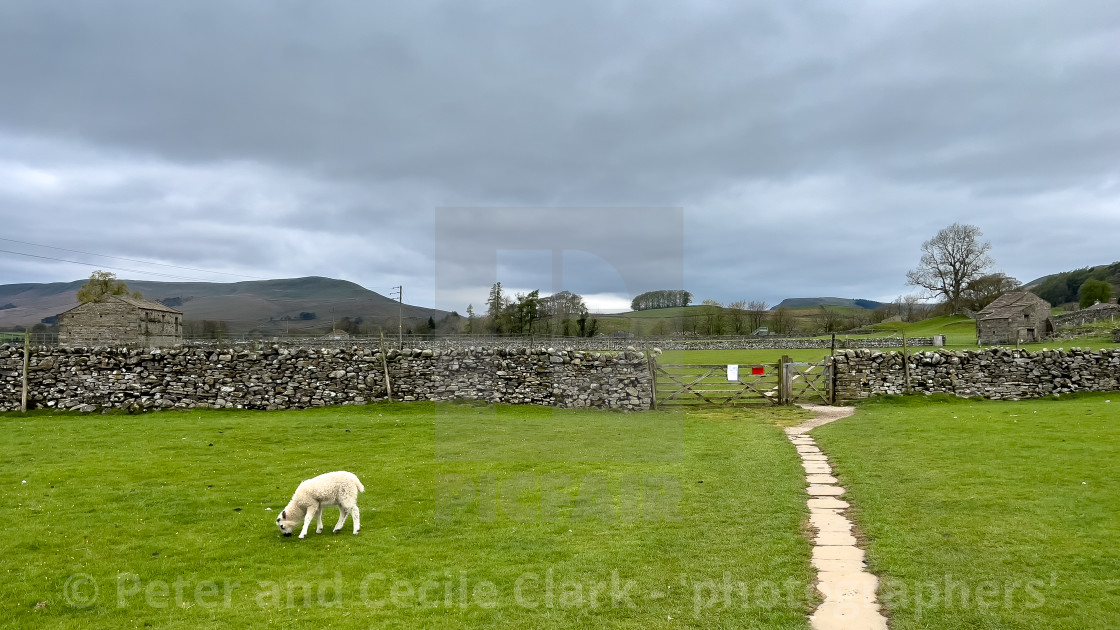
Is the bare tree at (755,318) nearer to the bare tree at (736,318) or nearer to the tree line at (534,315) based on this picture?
the bare tree at (736,318)

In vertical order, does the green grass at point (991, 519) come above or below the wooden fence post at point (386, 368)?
below

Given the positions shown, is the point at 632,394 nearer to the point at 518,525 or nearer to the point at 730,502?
the point at 730,502

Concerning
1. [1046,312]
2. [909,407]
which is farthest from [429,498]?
[1046,312]

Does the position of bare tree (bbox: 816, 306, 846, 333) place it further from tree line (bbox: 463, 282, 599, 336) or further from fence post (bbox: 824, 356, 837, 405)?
tree line (bbox: 463, 282, 599, 336)

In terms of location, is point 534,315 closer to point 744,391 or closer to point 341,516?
point 341,516

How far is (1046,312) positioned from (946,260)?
31.6 metres

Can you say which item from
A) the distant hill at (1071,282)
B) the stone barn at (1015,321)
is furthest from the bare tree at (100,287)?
the distant hill at (1071,282)

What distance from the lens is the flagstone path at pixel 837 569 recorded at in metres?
4.62

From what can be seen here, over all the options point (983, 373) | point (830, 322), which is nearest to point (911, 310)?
point (830, 322)

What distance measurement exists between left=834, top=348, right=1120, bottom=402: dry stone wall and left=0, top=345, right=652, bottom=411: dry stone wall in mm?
7608

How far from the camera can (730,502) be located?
315 inches

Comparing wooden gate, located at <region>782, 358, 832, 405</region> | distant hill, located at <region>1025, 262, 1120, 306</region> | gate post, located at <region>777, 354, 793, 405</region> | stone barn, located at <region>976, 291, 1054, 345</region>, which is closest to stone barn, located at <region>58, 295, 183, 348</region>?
gate post, located at <region>777, 354, 793, 405</region>

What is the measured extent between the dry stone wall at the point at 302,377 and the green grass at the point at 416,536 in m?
5.96

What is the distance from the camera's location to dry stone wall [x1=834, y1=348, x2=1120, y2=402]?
1964cm
